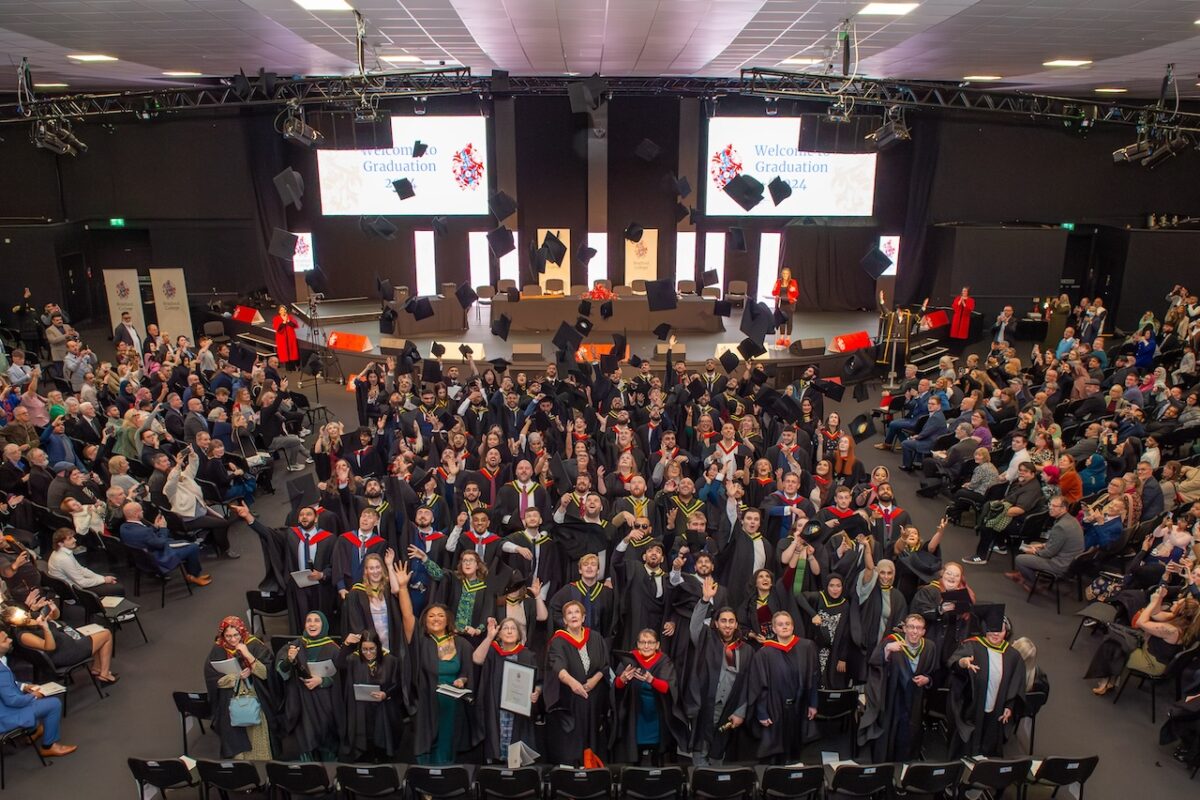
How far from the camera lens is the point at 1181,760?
19.0ft

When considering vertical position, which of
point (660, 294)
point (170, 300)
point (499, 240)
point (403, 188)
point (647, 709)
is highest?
point (403, 188)

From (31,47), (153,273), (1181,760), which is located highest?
(31,47)

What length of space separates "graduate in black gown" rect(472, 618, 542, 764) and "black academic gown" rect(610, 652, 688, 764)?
0.54m

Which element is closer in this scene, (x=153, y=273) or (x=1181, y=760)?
(x=1181, y=760)

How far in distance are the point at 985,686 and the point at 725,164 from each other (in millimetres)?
14420

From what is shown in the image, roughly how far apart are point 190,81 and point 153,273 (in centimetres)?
328

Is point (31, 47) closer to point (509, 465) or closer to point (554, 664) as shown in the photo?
point (509, 465)

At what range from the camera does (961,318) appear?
16125 mm

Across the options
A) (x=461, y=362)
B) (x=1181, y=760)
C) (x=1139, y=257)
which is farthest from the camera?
(x=1139, y=257)

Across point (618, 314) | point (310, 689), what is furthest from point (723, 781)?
point (618, 314)

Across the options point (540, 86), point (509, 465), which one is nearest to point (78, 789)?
point (509, 465)

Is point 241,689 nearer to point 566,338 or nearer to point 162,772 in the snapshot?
point 162,772

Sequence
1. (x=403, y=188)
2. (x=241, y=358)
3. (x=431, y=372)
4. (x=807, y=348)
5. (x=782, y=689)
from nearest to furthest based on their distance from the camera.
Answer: (x=782, y=689), (x=431, y=372), (x=241, y=358), (x=403, y=188), (x=807, y=348)

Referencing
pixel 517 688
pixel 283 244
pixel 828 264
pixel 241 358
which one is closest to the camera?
pixel 517 688
